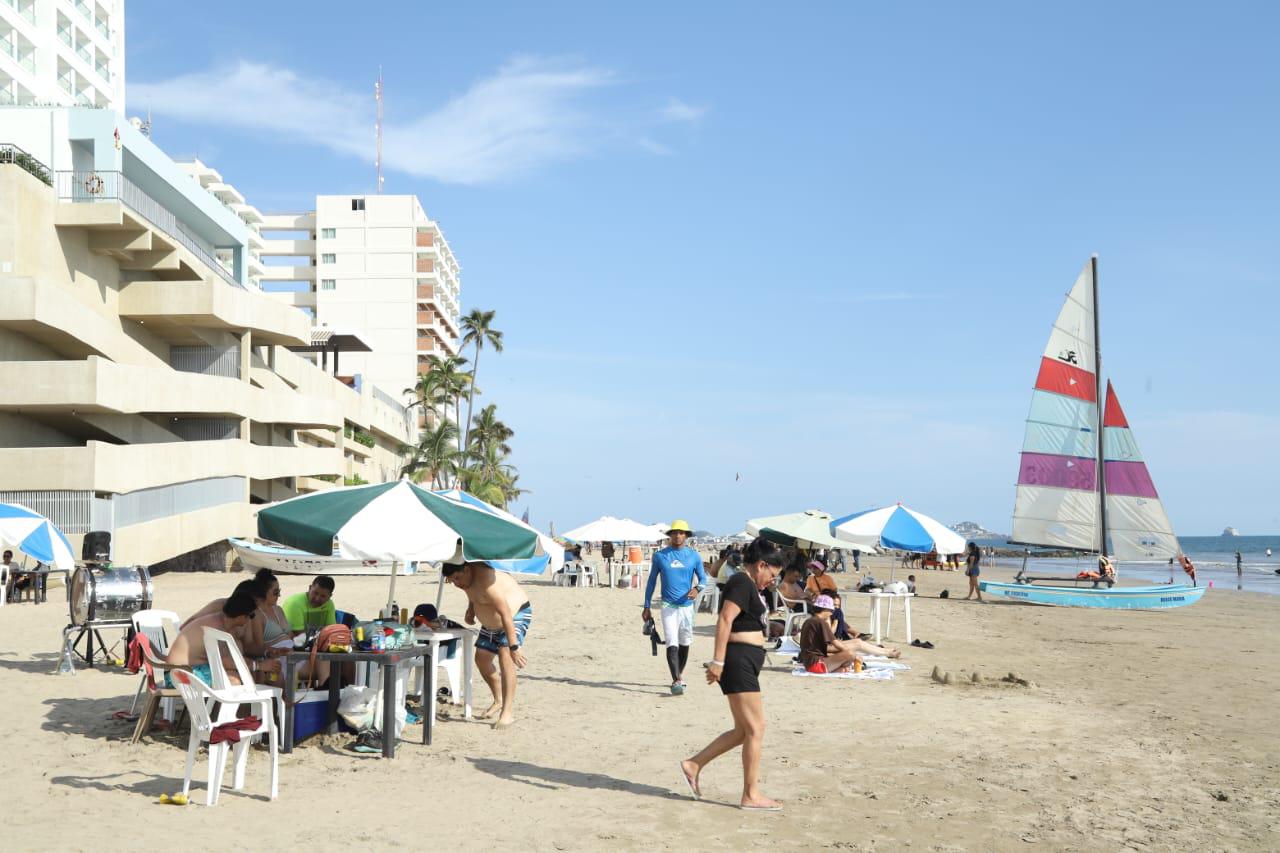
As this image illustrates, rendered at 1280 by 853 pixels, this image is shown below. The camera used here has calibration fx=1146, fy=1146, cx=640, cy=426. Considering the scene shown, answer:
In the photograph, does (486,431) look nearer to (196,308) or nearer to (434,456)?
(434,456)

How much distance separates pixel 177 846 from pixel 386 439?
60.2m

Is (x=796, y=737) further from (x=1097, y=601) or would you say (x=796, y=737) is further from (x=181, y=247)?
(x=181, y=247)

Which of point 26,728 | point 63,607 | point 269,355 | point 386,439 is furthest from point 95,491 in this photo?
point 386,439

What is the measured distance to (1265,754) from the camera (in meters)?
9.06

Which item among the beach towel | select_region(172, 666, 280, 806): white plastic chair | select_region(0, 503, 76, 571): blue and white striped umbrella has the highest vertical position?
select_region(0, 503, 76, 571): blue and white striped umbrella

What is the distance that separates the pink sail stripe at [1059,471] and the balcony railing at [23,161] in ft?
90.2

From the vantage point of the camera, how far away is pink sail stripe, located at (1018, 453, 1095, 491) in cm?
2905

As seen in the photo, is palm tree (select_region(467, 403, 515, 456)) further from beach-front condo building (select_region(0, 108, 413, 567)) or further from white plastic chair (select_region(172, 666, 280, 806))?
white plastic chair (select_region(172, 666, 280, 806))

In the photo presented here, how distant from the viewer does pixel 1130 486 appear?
2902cm

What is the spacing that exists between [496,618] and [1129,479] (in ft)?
77.3

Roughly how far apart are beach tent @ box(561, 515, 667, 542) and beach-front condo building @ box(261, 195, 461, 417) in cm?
5438

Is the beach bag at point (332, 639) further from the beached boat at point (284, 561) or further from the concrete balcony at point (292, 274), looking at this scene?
the concrete balcony at point (292, 274)

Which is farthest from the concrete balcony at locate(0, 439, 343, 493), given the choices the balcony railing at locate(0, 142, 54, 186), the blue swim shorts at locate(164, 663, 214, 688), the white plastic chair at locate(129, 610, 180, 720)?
the blue swim shorts at locate(164, 663, 214, 688)

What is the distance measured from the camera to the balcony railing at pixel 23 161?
99.7ft
